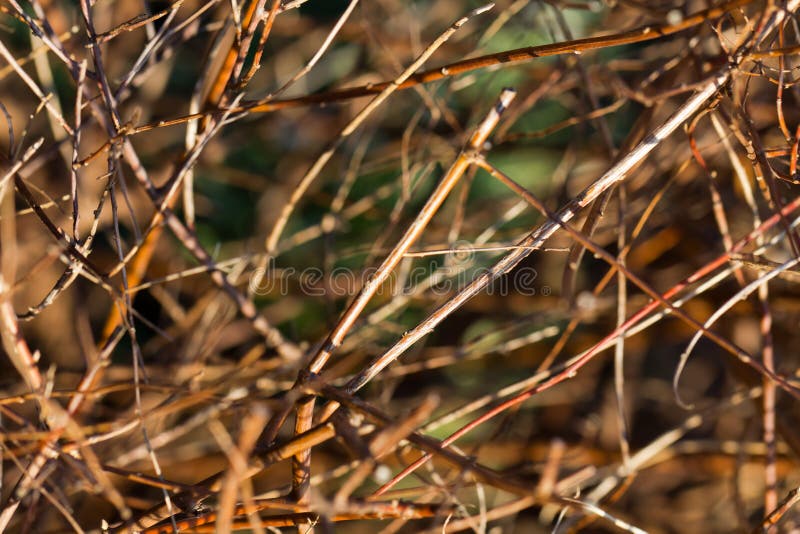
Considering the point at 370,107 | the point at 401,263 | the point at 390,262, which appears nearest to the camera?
the point at 390,262

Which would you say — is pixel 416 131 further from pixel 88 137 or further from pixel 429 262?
pixel 88 137

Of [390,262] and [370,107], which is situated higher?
[370,107]

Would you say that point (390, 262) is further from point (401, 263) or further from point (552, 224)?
point (401, 263)

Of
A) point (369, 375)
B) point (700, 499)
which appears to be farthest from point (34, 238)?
point (700, 499)

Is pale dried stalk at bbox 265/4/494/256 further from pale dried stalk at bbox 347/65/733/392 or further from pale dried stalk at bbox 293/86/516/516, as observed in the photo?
pale dried stalk at bbox 347/65/733/392

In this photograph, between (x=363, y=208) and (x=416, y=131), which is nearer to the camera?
(x=363, y=208)

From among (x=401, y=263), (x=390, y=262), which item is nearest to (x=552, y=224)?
(x=390, y=262)

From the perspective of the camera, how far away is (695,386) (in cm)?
166

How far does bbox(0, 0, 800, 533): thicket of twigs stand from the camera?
0.71m

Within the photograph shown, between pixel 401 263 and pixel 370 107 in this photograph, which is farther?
pixel 401 263

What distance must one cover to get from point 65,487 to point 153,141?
907 millimetres

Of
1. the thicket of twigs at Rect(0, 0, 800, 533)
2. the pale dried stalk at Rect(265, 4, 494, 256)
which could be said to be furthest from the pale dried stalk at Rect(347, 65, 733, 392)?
the pale dried stalk at Rect(265, 4, 494, 256)

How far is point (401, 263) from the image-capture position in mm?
1234

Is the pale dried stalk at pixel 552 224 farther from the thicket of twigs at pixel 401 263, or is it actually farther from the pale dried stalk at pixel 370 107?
the pale dried stalk at pixel 370 107
